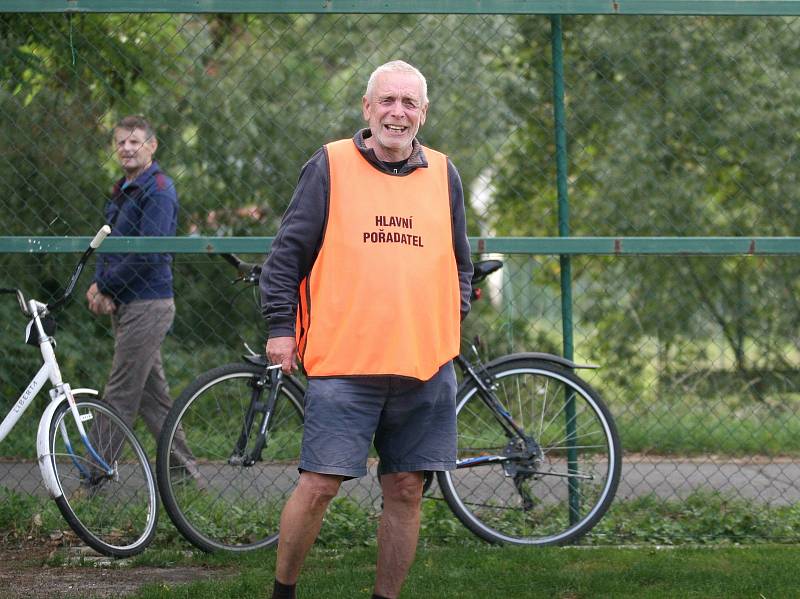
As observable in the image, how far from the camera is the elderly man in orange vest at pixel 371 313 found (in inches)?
151

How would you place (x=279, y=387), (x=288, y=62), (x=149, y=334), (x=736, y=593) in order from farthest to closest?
(x=288, y=62), (x=149, y=334), (x=279, y=387), (x=736, y=593)

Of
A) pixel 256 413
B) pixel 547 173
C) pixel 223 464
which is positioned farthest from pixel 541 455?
pixel 547 173

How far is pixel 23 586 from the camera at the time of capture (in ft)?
15.2

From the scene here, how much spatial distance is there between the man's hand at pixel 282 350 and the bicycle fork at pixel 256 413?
1.18 metres

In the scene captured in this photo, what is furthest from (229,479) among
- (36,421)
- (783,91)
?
(783,91)

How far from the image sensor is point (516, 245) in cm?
533

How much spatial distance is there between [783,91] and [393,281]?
4.28 m

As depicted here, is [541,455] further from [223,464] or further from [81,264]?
[81,264]

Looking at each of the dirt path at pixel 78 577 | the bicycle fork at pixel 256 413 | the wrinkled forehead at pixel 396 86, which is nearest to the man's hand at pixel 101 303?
the bicycle fork at pixel 256 413

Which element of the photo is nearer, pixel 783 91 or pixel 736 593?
pixel 736 593

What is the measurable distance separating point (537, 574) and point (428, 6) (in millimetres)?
2478

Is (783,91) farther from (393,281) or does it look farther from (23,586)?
(23,586)

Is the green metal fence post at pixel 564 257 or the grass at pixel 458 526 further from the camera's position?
the green metal fence post at pixel 564 257

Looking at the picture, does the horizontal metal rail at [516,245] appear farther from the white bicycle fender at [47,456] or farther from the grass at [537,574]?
the grass at [537,574]
